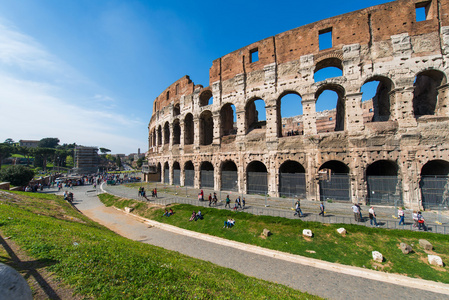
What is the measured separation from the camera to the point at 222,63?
71.2 feet

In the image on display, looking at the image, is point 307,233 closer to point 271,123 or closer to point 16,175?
point 271,123

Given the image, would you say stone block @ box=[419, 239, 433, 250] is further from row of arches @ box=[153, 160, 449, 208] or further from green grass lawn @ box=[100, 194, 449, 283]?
row of arches @ box=[153, 160, 449, 208]

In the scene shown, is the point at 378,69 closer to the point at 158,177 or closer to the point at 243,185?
the point at 243,185

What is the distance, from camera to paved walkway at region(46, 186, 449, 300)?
6.58 metres

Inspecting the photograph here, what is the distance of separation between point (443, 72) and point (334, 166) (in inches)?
402

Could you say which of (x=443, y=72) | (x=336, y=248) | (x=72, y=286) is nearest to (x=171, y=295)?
(x=72, y=286)

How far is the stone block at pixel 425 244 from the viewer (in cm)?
812

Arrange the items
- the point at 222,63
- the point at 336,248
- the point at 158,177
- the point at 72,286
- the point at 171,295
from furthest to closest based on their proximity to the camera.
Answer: the point at 158,177 < the point at 222,63 < the point at 336,248 < the point at 171,295 < the point at 72,286

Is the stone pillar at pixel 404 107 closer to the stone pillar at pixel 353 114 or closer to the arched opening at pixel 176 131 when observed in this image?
the stone pillar at pixel 353 114

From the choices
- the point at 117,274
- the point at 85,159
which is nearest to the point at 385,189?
the point at 117,274

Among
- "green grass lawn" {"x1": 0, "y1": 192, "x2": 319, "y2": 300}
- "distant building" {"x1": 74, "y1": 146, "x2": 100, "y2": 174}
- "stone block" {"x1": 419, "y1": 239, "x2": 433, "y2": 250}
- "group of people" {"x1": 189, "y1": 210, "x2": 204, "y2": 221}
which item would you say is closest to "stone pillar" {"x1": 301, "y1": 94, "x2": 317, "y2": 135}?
"stone block" {"x1": 419, "y1": 239, "x2": 433, "y2": 250}

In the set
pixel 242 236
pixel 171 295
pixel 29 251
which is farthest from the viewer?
pixel 242 236

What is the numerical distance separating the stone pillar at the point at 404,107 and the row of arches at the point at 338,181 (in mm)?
3251

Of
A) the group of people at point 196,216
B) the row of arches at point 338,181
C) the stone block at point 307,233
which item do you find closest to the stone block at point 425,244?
the stone block at point 307,233
